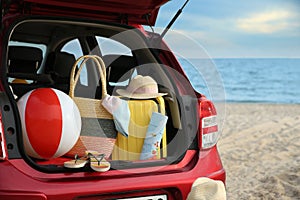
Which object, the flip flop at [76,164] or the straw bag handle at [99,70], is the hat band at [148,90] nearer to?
the straw bag handle at [99,70]

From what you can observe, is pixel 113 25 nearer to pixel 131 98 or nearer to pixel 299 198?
pixel 131 98

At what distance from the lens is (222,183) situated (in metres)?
3.00

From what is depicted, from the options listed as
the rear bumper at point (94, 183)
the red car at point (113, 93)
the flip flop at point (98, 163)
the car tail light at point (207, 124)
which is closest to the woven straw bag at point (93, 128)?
the red car at point (113, 93)

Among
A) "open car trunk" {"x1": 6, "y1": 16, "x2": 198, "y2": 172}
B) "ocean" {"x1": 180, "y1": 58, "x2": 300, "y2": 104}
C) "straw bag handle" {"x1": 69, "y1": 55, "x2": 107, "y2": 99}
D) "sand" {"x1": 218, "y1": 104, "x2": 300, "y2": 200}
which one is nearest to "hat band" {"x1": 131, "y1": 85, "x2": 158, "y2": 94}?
"open car trunk" {"x1": 6, "y1": 16, "x2": 198, "y2": 172}

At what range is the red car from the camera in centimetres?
257

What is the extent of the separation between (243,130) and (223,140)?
1.20 metres

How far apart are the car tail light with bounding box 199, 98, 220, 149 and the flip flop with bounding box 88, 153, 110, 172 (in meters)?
0.64

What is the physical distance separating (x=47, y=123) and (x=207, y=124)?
98 cm

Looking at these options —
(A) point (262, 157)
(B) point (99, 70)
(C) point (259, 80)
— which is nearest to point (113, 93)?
(B) point (99, 70)

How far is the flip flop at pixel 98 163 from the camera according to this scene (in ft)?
8.69

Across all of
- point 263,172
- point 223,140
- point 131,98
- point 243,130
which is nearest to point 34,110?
point 131,98

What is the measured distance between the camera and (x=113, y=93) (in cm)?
368

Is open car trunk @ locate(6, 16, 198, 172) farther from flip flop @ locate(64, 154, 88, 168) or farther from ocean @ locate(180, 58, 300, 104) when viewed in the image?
ocean @ locate(180, 58, 300, 104)

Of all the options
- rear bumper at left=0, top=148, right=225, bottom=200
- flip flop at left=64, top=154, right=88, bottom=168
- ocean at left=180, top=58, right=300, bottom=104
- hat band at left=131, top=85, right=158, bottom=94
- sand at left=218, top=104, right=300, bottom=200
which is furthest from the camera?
ocean at left=180, top=58, right=300, bottom=104
